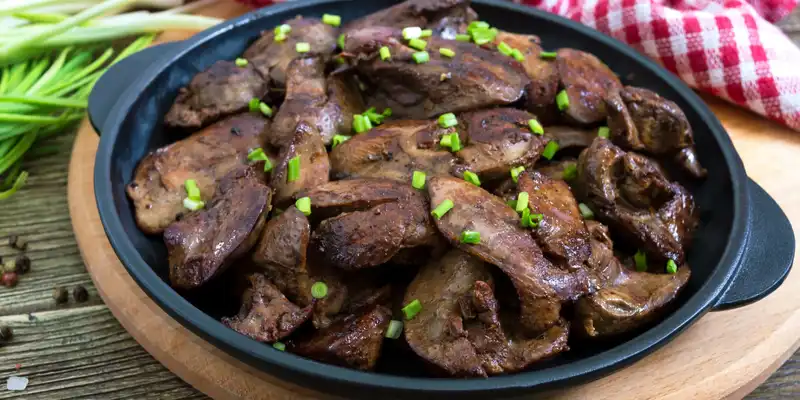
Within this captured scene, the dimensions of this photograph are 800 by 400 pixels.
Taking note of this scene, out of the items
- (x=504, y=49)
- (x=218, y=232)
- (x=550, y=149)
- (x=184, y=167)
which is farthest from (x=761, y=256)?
(x=184, y=167)

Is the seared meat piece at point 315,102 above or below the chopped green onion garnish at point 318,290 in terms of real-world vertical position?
above

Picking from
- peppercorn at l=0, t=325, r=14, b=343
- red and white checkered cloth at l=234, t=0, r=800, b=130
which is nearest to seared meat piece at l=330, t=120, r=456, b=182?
peppercorn at l=0, t=325, r=14, b=343

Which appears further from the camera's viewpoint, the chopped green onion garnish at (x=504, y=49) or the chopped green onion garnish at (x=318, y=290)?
the chopped green onion garnish at (x=504, y=49)

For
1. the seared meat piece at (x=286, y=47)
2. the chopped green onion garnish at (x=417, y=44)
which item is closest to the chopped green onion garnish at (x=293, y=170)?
the seared meat piece at (x=286, y=47)

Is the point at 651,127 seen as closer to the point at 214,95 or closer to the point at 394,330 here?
the point at 394,330

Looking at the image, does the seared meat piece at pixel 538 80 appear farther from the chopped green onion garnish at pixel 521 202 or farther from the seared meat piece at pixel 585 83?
the chopped green onion garnish at pixel 521 202

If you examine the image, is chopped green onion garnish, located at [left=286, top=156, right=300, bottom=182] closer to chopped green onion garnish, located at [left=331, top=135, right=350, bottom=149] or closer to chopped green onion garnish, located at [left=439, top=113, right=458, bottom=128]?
chopped green onion garnish, located at [left=331, top=135, right=350, bottom=149]

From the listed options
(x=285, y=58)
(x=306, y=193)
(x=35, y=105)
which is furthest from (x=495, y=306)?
(x=35, y=105)
